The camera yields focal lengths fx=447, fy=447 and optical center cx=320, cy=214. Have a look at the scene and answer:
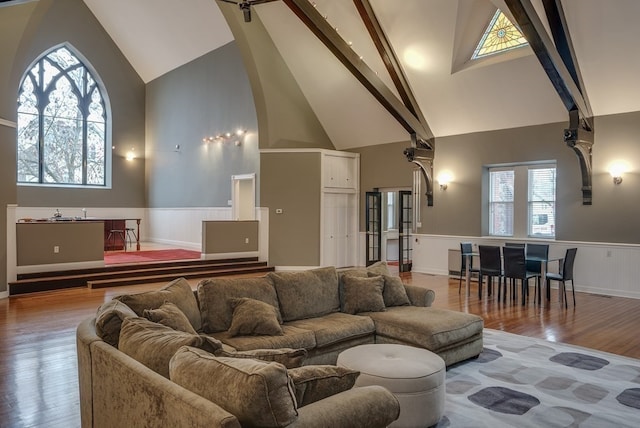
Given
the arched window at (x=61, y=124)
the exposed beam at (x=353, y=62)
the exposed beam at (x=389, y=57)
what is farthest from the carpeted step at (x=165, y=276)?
the arched window at (x=61, y=124)

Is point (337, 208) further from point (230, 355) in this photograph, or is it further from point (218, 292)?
point (230, 355)

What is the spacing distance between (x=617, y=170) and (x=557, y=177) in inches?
37.7

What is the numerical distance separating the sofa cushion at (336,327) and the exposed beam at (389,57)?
5.79 meters

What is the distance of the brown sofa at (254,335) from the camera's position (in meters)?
1.81

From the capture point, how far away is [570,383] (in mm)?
3740

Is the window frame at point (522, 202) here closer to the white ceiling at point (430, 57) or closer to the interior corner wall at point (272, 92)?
the white ceiling at point (430, 57)

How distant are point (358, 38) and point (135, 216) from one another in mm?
9008

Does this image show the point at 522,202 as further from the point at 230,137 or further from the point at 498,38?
the point at 230,137

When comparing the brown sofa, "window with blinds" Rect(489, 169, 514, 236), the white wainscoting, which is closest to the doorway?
"window with blinds" Rect(489, 169, 514, 236)

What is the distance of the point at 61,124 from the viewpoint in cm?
1280

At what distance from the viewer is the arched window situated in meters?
12.2

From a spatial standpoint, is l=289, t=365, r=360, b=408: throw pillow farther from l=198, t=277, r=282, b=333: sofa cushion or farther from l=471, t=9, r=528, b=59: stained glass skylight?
l=471, t=9, r=528, b=59: stained glass skylight

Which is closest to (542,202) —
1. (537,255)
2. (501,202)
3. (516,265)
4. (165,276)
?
(501,202)

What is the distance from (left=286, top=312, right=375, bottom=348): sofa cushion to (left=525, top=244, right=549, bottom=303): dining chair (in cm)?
403
